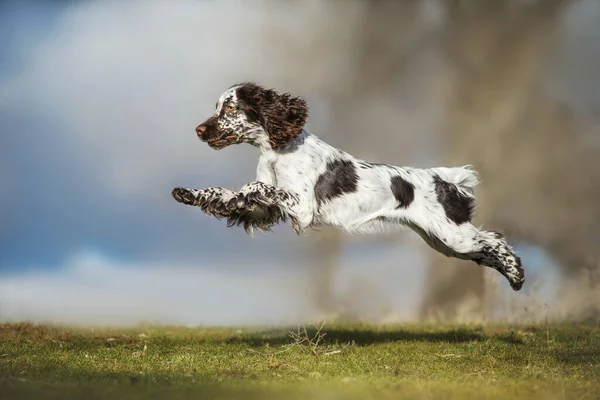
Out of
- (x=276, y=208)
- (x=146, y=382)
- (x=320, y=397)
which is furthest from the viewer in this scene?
(x=276, y=208)

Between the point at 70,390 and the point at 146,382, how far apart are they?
2.91 feet

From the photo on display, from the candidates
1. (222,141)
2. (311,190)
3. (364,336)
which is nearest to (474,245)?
(311,190)

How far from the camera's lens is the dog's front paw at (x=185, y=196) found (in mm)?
8203

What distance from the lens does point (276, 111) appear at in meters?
8.59

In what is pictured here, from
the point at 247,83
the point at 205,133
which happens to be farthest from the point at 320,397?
the point at 247,83

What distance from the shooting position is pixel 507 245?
30.9 ft

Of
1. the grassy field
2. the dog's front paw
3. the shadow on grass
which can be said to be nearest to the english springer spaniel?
the dog's front paw

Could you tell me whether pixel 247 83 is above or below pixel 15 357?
above

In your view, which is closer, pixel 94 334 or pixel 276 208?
pixel 276 208

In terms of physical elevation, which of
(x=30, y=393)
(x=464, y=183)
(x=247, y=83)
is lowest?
(x=30, y=393)

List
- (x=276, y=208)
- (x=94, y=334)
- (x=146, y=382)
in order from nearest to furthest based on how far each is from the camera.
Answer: (x=146, y=382), (x=276, y=208), (x=94, y=334)

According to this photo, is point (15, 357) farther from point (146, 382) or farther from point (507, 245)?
point (507, 245)

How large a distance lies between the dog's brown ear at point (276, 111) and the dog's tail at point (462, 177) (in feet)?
6.59

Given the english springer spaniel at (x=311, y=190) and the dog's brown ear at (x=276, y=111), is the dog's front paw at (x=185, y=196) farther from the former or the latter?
the dog's brown ear at (x=276, y=111)
